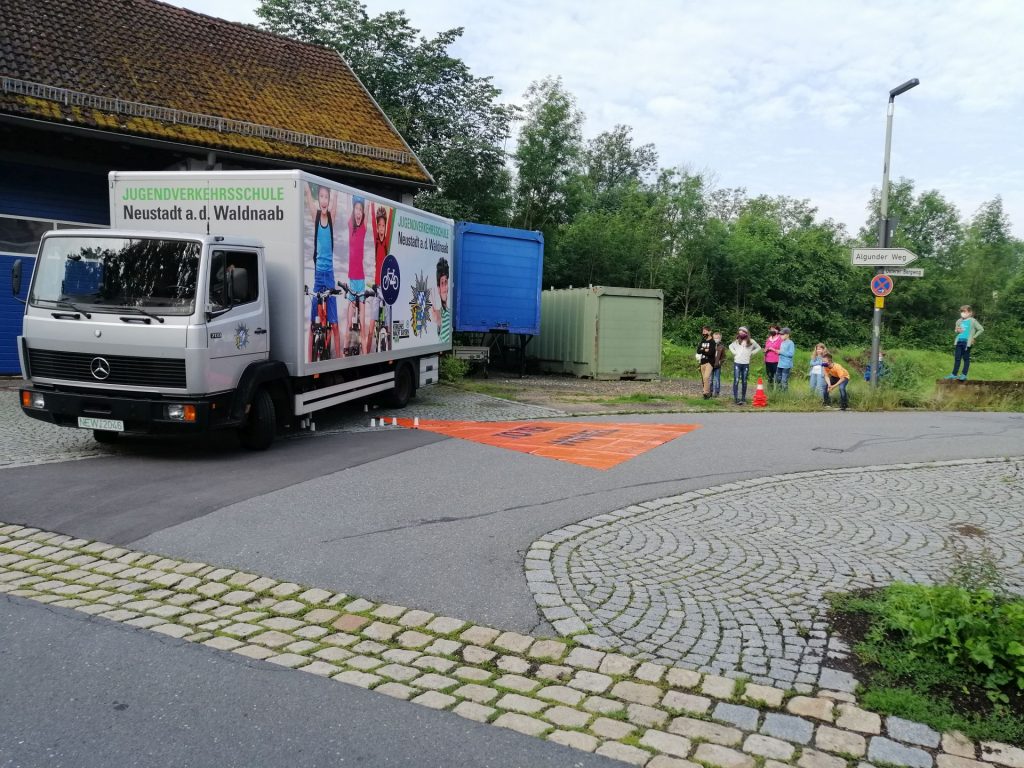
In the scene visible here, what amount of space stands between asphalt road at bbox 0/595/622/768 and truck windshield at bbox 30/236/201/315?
4974 mm

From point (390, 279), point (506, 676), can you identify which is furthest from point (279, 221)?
point (506, 676)

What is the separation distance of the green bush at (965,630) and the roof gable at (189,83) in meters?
14.2

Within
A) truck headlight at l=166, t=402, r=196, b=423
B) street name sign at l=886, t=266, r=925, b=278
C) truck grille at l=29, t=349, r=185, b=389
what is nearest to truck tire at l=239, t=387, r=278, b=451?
truck headlight at l=166, t=402, r=196, b=423

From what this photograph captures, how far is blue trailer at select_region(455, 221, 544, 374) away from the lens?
63.1 ft

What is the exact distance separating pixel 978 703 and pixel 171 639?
12.5ft

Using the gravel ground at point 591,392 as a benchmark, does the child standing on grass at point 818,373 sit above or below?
above

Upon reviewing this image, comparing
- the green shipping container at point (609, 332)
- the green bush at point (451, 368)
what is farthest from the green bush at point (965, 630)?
the green shipping container at point (609, 332)

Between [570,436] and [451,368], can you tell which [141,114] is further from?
[570,436]

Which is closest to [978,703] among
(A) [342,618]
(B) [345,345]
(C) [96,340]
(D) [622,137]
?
(A) [342,618]

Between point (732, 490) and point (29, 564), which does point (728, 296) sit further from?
point (29, 564)

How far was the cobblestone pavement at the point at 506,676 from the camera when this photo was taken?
316 cm

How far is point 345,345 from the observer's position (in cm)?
1073

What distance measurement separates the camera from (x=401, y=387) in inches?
529

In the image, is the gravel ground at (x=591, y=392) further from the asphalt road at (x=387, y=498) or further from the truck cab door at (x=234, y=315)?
the truck cab door at (x=234, y=315)
